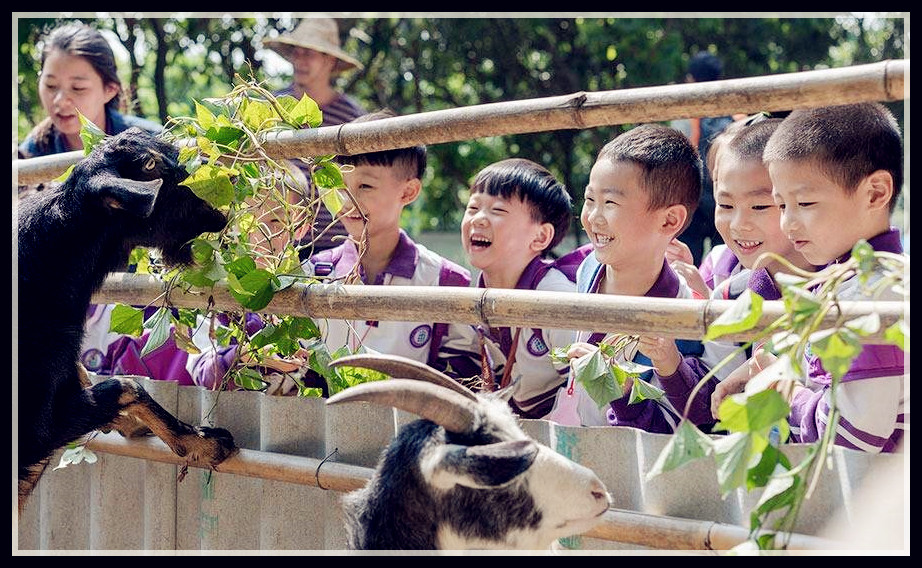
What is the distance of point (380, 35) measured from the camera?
1080 centimetres

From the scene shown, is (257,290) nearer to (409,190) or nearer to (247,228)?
(247,228)

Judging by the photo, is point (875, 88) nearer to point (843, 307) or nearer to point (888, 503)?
point (843, 307)

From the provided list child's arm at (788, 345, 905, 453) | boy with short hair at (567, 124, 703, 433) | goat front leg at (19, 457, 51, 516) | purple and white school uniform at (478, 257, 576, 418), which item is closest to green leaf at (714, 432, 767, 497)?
child's arm at (788, 345, 905, 453)

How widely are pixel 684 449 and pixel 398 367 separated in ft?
2.34

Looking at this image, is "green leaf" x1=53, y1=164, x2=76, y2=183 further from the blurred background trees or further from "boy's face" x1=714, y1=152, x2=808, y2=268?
the blurred background trees

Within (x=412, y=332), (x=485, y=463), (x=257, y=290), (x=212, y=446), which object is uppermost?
(x=257, y=290)

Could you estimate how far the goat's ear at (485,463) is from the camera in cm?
228

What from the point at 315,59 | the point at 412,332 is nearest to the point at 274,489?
the point at 412,332

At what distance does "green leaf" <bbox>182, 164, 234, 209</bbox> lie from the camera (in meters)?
3.25

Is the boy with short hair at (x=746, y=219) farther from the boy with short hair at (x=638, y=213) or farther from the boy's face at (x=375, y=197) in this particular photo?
the boy's face at (x=375, y=197)

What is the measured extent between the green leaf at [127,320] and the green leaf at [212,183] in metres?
0.50

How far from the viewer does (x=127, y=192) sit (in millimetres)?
3334

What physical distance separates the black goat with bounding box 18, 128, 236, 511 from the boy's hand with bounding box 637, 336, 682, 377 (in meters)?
1.34
